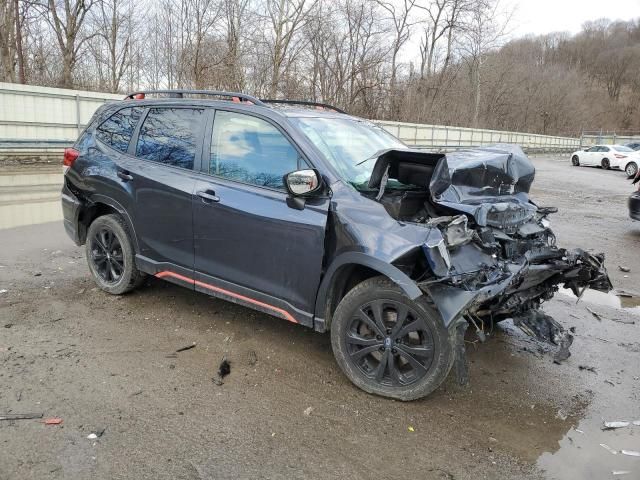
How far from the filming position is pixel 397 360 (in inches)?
139

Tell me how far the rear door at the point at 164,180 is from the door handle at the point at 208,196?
12 centimetres

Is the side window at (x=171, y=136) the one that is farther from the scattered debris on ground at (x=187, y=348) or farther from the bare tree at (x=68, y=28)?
the bare tree at (x=68, y=28)

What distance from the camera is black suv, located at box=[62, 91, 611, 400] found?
3.33 m

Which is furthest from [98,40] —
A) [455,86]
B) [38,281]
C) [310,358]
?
[310,358]

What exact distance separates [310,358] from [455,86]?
44355mm

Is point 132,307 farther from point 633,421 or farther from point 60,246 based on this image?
point 633,421

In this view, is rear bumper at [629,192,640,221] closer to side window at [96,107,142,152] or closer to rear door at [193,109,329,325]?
rear door at [193,109,329,325]

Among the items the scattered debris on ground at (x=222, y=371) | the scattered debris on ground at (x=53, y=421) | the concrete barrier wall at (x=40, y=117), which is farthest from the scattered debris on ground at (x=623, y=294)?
the concrete barrier wall at (x=40, y=117)

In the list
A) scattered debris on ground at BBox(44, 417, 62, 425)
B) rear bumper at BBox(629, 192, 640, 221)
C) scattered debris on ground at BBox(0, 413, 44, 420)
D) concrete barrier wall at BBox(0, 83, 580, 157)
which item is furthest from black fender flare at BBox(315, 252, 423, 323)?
concrete barrier wall at BBox(0, 83, 580, 157)

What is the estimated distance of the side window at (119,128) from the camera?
4.89 meters

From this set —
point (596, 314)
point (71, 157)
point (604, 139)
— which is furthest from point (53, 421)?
point (604, 139)

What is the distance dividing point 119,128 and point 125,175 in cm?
60

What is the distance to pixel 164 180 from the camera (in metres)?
4.39

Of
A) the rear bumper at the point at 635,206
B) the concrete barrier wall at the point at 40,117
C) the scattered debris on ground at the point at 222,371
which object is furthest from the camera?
the concrete barrier wall at the point at 40,117
